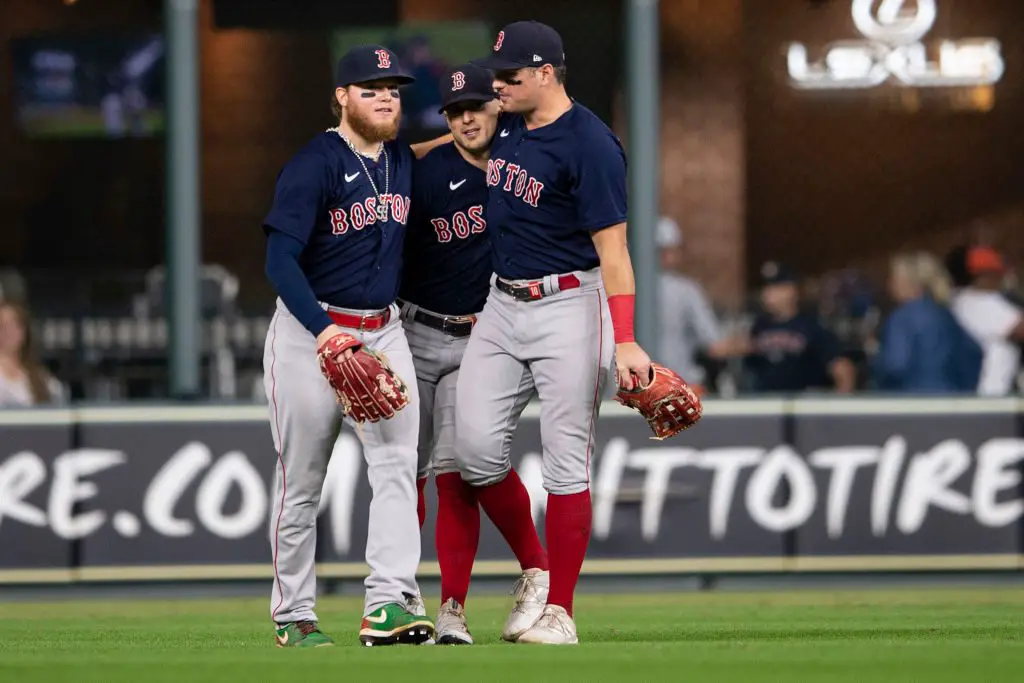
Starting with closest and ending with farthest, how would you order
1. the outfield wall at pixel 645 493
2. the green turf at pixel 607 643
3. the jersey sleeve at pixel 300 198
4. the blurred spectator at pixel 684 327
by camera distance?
the green turf at pixel 607 643
the jersey sleeve at pixel 300 198
the outfield wall at pixel 645 493
the blurred spectator at pixel 684 327

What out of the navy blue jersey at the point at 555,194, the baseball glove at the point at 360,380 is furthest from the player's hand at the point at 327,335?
the navy blue jersey at the point at 555,194

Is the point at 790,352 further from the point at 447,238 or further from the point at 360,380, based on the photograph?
the point at 360,380

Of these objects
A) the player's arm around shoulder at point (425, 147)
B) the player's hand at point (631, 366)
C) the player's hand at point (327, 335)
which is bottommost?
the player's hand at point (631, 366)

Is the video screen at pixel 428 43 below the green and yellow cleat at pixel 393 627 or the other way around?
the other way around

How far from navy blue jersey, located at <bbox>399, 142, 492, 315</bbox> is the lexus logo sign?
5596 millimetres

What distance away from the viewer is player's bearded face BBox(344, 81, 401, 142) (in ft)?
19.7

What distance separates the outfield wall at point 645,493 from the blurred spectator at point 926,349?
1.31 meters

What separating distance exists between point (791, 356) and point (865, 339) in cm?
72

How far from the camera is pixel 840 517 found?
8.88 metres

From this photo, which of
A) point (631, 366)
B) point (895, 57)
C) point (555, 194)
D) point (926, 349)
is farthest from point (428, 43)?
point (631, 366)

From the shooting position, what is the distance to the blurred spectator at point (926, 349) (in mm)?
10289

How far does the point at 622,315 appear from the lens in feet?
19.2

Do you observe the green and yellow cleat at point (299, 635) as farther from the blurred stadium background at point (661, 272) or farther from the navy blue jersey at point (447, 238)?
the blurred stadium background at point (661, 272)

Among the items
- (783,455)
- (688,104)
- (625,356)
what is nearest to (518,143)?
(625,356)
